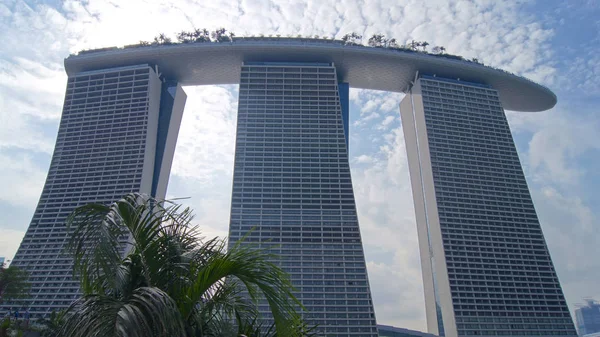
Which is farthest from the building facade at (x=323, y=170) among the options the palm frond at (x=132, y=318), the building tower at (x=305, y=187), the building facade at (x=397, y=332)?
the palm frond at (x=132, y=318)

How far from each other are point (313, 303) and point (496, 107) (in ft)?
141

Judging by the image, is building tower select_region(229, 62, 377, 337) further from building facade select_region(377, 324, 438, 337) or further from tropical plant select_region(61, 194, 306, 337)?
tropical plant select_region(61, 194, 306, 337)

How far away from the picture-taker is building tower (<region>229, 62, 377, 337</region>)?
60250 millimetres

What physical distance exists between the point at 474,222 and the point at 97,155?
169 ft

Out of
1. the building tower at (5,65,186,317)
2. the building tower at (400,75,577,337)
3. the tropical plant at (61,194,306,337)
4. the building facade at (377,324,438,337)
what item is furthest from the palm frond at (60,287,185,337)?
the building facade at (377,324,438,337)

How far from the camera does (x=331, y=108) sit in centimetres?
7225

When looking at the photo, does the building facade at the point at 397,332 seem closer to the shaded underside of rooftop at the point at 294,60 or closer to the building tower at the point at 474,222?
the building tower at the point at 474,222

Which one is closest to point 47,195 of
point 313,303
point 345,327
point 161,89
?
point 161,89

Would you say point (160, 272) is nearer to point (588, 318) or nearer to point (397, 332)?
point (397, 332)

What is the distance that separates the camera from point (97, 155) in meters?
70.4

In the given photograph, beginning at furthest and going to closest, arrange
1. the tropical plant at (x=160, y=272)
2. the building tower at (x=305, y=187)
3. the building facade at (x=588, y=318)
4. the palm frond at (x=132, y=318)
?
the building facade at (x=588, y=318) < the building tower at (x=305, y=187) < the tropical plant at (x=160, y=272) < the palm frond at (x=132, y=318)

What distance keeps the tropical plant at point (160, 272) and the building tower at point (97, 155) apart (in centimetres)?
5991

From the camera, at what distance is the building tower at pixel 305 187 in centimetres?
6025

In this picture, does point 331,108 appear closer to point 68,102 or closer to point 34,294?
point 68,102
